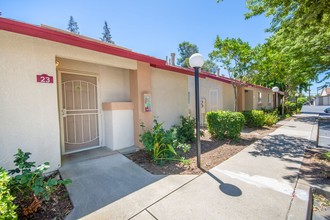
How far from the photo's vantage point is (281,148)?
227 inches

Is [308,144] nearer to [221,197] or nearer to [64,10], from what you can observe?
[221,197]

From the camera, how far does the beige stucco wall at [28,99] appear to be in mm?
3184

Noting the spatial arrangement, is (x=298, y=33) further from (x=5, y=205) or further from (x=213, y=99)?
(x=5, y=205)

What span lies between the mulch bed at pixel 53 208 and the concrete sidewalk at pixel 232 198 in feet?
1.58

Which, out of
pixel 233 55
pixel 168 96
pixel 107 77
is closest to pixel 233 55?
pixel 233 55

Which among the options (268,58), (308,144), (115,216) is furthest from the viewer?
(268,58)

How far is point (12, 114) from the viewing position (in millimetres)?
3260

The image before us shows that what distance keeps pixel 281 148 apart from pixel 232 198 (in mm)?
4222

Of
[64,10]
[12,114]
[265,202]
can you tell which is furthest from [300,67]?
[12,114]

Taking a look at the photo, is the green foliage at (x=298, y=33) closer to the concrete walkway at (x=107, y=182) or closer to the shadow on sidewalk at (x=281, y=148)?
the shadow on sidewalk at (x=281, y=148)

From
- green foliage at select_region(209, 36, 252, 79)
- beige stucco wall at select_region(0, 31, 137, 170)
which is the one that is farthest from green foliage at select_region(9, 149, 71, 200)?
green foliage at select_region(209, 36, 252, 79)

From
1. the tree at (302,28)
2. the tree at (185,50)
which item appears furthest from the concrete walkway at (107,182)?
the tree at (185,50)

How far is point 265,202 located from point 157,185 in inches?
76.7

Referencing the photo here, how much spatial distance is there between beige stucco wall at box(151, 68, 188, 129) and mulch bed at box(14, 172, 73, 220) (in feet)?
12.5
